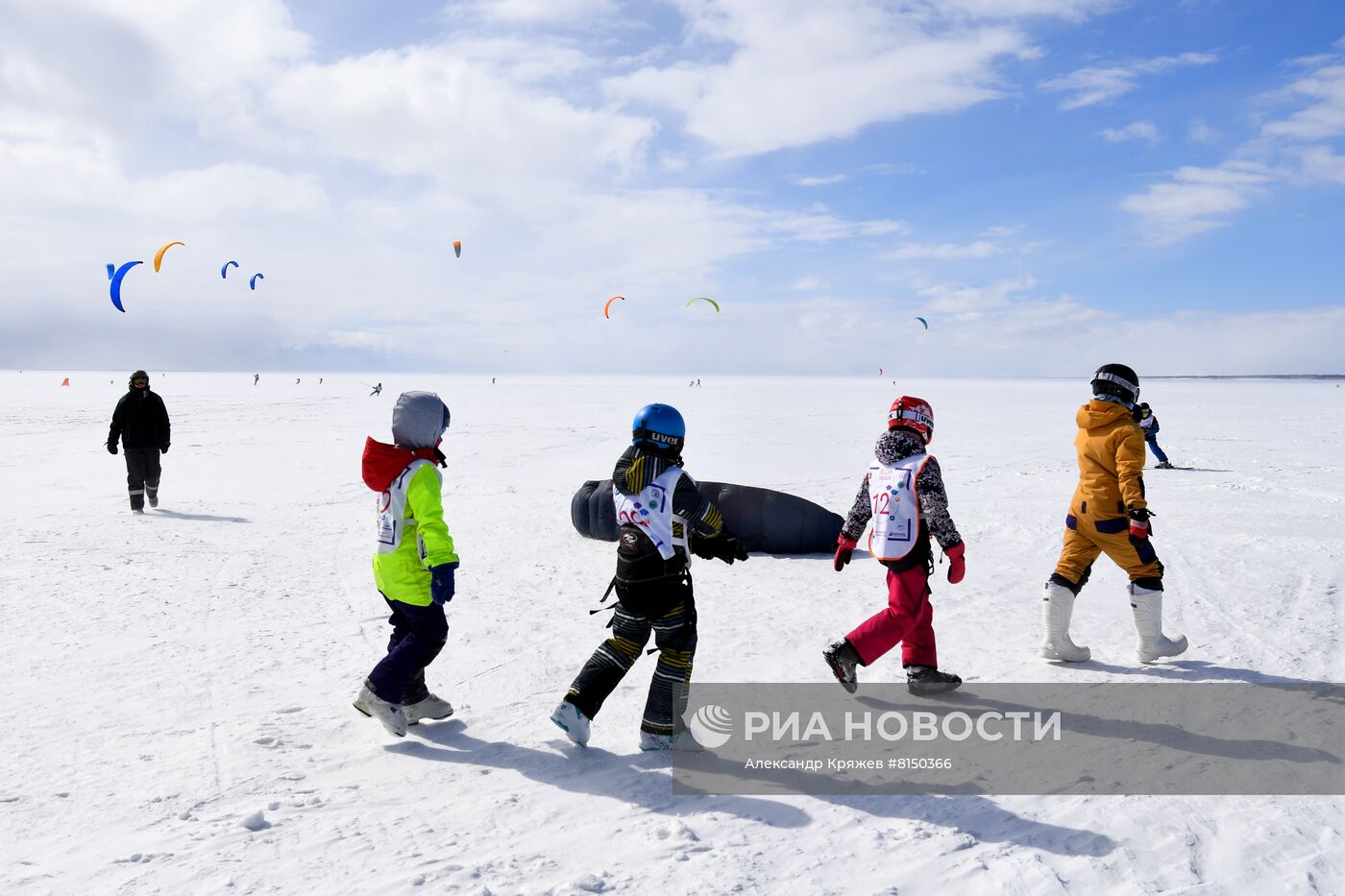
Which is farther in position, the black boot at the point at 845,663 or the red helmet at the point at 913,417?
the red helmet at the point at 913,417

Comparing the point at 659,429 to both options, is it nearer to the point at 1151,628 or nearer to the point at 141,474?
the point at 1151,628

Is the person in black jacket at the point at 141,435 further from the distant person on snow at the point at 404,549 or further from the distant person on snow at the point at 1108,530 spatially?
the distant person on snow at the point at 1108,530

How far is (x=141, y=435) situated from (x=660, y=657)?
885cm

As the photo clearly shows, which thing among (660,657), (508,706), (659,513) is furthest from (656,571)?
(508,706)

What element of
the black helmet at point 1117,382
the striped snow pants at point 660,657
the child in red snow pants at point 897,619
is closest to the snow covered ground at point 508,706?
the striped snow pants at point 660,657

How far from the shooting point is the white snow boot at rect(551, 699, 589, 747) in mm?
3643

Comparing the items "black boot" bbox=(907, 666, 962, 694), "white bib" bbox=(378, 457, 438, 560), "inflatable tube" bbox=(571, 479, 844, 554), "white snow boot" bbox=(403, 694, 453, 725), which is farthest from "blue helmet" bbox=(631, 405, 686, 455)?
"inflatable tube" bbox=(571, 479, 844, 554)

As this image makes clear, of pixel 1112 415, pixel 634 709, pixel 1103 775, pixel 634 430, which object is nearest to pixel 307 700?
pixel 634 709

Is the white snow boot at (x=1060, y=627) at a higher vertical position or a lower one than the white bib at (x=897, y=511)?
lower

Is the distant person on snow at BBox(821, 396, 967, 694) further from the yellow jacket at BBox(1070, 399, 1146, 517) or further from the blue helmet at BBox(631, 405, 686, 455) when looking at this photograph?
the blue helmet at BBox(631, 405, 686, 455)

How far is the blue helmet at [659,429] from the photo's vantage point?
3650mm

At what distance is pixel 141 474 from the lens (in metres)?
9.88

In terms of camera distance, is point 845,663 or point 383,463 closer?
point 383,463

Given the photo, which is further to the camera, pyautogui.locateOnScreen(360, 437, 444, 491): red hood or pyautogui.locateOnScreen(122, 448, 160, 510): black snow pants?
pyautogui.locateOnScreen(122, 448, 160, 510): black snow pants
